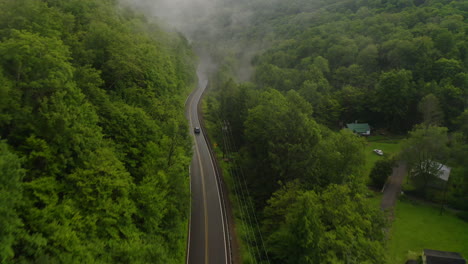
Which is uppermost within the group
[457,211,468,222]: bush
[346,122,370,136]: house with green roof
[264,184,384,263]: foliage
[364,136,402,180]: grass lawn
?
[264,184,384,263]: foliage

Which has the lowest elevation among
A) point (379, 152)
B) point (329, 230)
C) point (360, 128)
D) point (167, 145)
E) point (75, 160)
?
point (379, 152)

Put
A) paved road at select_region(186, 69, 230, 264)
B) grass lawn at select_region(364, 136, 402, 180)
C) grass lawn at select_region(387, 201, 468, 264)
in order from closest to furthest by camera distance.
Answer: paved road at select_region(186, 69, 230, 264)
grass lawn at select_region(387, 201, 468, 264)
grass lawn at select_region(364, 136, 402, 180)

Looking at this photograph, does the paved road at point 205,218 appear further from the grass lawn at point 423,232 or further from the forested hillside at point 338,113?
the grass lawn at point 423,232

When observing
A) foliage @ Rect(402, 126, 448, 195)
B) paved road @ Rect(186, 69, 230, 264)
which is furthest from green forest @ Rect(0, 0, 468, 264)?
paved road @ Rect(186, 69, 230, 264)

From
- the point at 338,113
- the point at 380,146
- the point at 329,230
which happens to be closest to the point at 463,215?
the point at 380,146

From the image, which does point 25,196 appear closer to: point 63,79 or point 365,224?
point 63,79

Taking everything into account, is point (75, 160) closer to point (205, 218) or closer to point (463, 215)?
point (205, 218)

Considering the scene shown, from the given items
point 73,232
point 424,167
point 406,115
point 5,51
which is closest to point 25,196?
point 73,232

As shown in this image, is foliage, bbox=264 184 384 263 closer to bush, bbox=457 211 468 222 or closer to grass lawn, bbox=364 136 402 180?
bush, bbox=457 211 468 222
